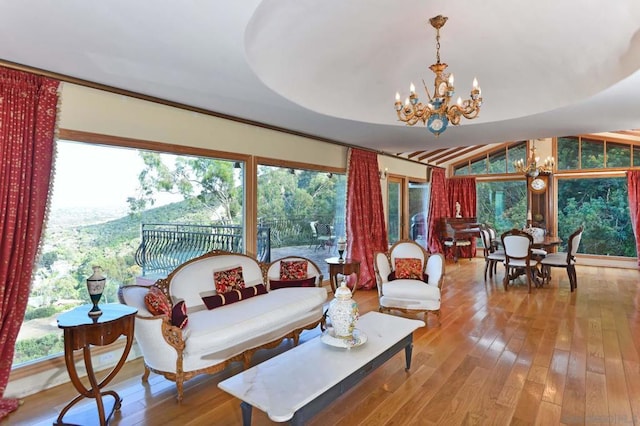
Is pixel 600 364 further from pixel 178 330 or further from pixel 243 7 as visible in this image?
pixel 243 7

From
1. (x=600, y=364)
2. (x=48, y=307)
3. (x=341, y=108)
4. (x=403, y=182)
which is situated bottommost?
(x=600, y=364)

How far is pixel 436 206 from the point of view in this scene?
Answer: 933 centimetres

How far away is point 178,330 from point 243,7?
2263 mm

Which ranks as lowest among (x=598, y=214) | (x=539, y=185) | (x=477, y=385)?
(x=477, y=385)

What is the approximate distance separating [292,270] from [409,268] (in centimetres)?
165

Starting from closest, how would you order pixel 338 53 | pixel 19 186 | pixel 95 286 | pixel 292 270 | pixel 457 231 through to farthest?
pixel 95 286 → pixel 19 186 → pixel 338 53 → pixel 292 270 → pixel 457 231

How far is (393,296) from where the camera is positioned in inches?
172

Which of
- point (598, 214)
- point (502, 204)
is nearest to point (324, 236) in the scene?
point (502, 204)

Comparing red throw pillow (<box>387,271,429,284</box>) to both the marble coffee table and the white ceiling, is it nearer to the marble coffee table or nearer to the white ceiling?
the marble coffee table

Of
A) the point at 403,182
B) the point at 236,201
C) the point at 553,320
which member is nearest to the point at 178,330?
the point at 236,201

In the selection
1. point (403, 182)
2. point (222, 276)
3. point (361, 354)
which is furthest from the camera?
point (403, 182)

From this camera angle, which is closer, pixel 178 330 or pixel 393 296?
pixel 178 330

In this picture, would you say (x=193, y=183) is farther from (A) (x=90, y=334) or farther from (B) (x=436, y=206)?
(B) (x=436, y=206)

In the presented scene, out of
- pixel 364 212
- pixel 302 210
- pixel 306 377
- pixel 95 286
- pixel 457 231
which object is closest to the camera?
pixel 306 377
